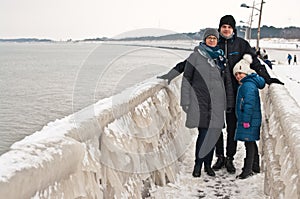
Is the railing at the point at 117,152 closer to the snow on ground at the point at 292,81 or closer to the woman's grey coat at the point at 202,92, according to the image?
the woman's grey coat at the point at 202,92

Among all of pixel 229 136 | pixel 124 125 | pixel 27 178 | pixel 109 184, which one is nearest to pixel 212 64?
pixel 229 136

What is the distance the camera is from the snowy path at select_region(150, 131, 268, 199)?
4.72 meters

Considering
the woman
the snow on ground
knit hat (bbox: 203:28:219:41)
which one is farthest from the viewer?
the snow on ground

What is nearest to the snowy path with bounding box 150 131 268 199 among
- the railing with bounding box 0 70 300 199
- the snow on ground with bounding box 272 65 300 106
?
the railing with bounding box 0 70 300 199

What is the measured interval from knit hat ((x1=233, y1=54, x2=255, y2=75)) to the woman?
20 centimetres

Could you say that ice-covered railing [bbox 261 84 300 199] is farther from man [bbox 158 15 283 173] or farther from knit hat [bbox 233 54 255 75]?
man [bbox 158 15 283 173]

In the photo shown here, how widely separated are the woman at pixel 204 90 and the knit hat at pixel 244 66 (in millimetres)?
200

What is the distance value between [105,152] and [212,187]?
2.09m

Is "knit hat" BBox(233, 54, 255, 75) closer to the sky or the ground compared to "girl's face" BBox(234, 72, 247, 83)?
closer to the sky

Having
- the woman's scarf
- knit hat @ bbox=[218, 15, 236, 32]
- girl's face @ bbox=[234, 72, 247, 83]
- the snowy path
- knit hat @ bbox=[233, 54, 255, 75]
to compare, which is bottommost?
the snowy path

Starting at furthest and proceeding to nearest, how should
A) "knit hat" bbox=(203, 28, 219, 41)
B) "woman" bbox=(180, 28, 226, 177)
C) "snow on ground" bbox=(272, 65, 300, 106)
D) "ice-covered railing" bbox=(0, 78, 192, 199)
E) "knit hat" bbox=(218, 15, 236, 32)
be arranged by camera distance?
"snow on ground" bbox=(272, 65, 300, 106) → "knit hat" bbox=(218, 15, 236, 32) → "woman" bbox=(180, 28, 226, 177) → "knit hat" bbox=(203, 28, 219, 41) → "ice-covered railing" bbox=(0, 78, 192, 199)

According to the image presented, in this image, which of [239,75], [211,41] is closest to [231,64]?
[239,75]

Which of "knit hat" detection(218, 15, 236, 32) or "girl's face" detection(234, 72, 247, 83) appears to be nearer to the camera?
"girl's face" detection(234, 72, 247, 83)

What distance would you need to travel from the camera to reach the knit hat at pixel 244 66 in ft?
16.6
